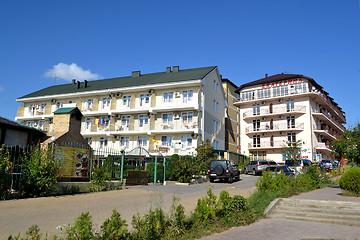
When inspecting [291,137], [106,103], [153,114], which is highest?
[106,103]

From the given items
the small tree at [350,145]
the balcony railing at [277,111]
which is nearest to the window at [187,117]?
the balcony railing at [277,111]

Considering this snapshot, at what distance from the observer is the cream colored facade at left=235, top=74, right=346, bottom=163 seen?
48.8 meters

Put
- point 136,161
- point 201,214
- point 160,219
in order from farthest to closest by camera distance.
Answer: point 136,161, point 201,214, point 160,219

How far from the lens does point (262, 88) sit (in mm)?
54062

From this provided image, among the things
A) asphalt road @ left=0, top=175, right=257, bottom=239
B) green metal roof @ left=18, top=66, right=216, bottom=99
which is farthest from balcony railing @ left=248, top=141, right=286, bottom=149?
asphalt road @ left=0, top=175, right=257, bottom=239

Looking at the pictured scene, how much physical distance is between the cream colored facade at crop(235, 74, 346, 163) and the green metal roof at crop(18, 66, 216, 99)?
622 inches

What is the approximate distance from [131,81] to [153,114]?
7.91 meters

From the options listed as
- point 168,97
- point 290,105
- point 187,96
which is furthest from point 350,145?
point 290,105

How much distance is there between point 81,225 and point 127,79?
143ft

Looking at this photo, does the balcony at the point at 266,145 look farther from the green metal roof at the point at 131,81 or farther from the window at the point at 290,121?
the green metal roof at the point at 131,81

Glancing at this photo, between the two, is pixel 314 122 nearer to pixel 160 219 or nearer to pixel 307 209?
pixel 307 209

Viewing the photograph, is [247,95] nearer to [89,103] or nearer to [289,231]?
[89,103]

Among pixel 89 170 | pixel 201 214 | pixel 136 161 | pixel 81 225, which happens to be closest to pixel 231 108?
pixel 136 161

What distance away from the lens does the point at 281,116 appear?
51.5 m
